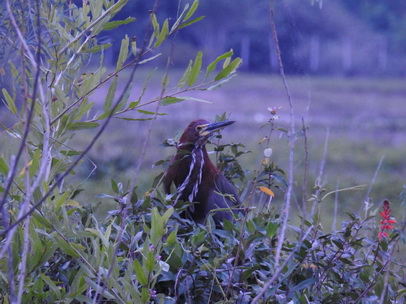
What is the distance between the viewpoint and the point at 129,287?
185 centimetres

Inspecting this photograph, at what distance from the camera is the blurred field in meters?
7.47

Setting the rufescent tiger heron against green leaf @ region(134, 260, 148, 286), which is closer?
green leaf @ region(134, 260, 148, 286)

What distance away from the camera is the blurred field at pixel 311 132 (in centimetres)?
747

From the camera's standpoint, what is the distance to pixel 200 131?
346 cm

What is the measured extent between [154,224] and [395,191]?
7.93 m

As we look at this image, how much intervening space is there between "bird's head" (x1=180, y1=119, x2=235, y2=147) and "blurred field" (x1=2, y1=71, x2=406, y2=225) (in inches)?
21.6

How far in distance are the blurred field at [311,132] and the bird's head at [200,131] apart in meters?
0.55

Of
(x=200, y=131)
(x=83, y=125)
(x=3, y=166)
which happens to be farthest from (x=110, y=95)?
(x=200, y=131)

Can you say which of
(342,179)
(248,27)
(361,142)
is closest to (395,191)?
(342,179)

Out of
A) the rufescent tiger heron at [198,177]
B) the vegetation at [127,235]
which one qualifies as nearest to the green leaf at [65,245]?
the vegetation at [127,235]

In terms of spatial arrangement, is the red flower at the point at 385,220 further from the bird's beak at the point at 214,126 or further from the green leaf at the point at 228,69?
the bird's beak at the point at 214,126

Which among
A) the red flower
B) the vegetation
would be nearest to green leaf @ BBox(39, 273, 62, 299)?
the vegetation

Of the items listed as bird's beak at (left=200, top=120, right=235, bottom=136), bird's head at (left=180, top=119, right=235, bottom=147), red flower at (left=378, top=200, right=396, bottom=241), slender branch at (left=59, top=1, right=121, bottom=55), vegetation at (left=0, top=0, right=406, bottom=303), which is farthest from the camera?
bird's head at (left=180, top=119, right=235, bottom=147)

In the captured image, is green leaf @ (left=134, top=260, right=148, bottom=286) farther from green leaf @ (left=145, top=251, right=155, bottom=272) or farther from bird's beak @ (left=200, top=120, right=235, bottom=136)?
bird's beak @ (left=200, top=120, right=235, bottom=136)
